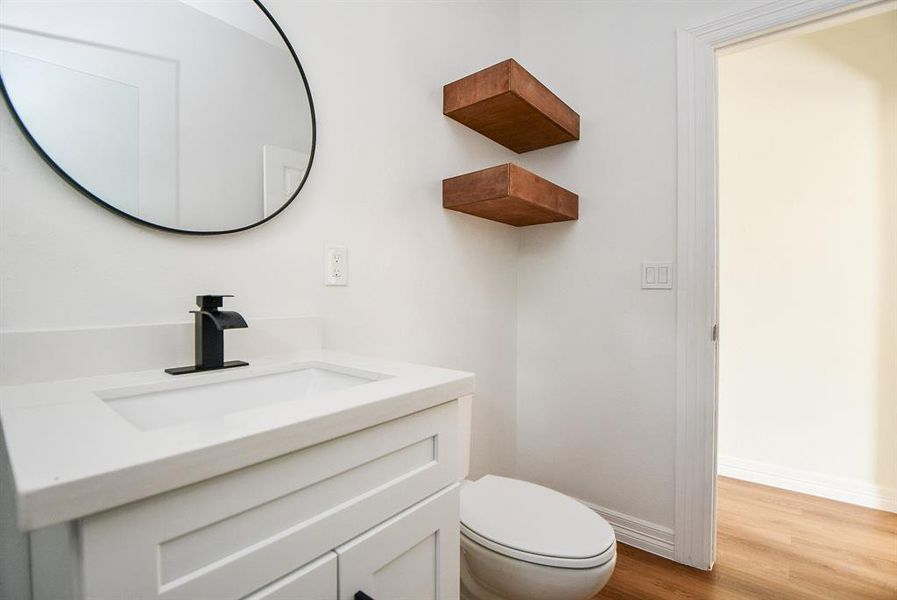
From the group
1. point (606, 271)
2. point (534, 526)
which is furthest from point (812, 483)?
point (534, 526)

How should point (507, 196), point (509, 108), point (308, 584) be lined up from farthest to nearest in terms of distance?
1. point (509, 108)
2. point (507, 196)
3. point (308, 584)

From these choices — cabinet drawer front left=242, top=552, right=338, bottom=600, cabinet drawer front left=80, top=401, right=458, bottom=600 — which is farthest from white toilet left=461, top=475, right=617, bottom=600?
cabinet drawer front left=242, top=552, right=338, bottom=600

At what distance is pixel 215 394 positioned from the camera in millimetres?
856

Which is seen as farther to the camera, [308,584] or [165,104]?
[165,104]

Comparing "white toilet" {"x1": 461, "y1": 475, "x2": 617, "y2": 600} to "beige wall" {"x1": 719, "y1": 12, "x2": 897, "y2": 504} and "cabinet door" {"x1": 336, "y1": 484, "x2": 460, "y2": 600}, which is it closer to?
"cabinet door" {"x1": 336, "y1": 484, "x2": 460, "y2": 600}

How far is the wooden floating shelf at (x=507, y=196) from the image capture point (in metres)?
1.45

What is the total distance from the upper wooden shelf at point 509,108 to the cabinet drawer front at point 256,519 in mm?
1195

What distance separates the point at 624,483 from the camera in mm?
1814

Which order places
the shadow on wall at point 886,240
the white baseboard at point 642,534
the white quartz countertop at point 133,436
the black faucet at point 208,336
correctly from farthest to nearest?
1. the shadow on wall at point 886,240
2. the white baseboard at point 642,534
3. the black faucet at point 208,336
4. the white quartz countertop at point 133,436

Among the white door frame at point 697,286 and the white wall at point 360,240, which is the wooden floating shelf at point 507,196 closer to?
the white wall at point 360,240

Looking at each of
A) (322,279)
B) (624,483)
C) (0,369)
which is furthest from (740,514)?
(0,369)

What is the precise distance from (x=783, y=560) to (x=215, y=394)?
2.11 m

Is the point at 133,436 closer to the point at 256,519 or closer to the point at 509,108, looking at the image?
the point at 256,519

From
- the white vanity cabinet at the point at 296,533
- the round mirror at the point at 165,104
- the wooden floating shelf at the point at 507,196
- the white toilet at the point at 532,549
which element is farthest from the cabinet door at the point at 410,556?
the wooden floating shelf at the point at 507,196
